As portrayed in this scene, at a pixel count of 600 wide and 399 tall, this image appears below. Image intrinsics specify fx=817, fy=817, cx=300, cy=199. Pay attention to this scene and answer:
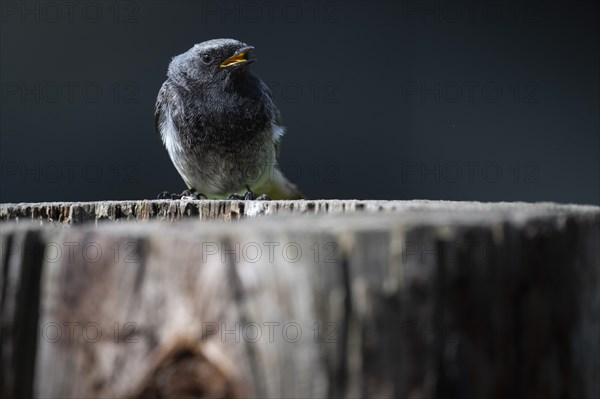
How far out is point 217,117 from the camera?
3.92 metres

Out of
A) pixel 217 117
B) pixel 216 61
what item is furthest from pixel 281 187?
pixel 216 61

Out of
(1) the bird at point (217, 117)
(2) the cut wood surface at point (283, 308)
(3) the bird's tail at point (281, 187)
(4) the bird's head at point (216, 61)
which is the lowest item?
(2) the cut wood surface at point (283, 308)

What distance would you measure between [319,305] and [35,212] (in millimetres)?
1191

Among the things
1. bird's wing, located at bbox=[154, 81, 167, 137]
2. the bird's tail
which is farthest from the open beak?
the bird's tail

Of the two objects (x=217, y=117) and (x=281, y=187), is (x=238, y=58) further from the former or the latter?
(x=281, y=187)

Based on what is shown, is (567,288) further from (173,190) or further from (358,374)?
(173,190)

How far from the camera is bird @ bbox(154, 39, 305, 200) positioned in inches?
155

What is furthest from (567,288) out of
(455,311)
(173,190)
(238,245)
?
(173,190)

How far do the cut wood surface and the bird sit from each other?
2.79m

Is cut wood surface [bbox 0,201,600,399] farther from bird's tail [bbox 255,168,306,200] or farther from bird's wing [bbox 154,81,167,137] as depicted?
bird's tail [bbox 255,168,306,200]

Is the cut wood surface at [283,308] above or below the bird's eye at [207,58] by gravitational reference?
below

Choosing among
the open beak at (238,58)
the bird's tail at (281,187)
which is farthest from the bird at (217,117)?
the bird's tail at (281,187)

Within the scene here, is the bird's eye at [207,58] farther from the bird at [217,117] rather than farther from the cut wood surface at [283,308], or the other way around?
the cut wood surface at [283,308]

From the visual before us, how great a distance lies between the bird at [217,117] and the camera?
12.9 ft
